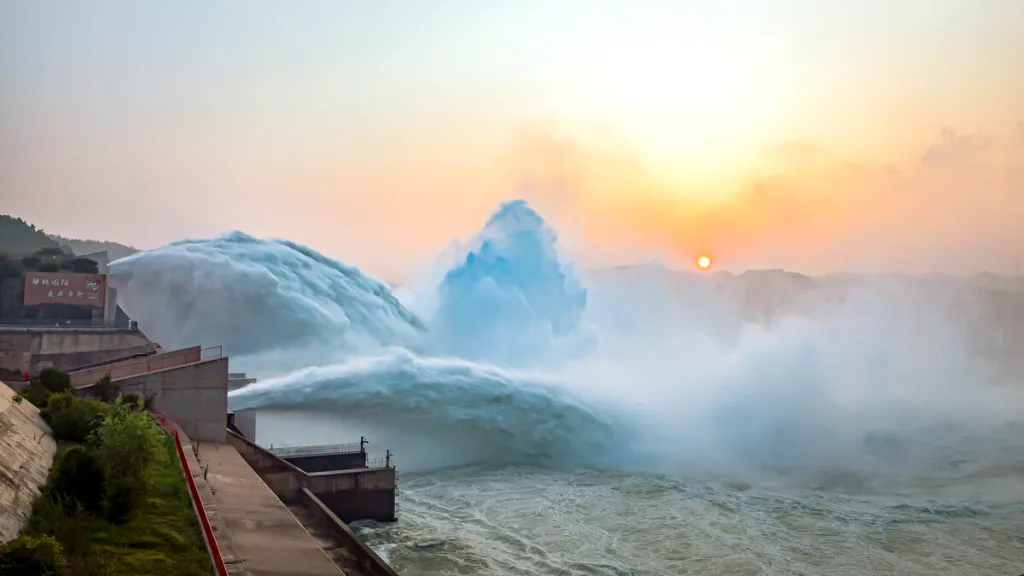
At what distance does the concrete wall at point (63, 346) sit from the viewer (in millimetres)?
43500

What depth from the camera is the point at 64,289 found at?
50906 millimetres

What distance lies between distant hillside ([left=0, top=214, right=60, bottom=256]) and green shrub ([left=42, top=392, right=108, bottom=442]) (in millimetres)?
110543

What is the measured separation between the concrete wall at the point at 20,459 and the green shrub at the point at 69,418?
29 cm

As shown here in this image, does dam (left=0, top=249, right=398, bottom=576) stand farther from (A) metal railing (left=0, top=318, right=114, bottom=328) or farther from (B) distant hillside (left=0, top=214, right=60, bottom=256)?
(B) distant hillside (left=0, top=214, right=60, bottom=256)

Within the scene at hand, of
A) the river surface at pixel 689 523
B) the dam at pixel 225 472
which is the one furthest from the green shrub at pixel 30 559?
the river surface at pixel 689 523

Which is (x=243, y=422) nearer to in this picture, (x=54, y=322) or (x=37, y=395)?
(x=37, y=395)

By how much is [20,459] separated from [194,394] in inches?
515

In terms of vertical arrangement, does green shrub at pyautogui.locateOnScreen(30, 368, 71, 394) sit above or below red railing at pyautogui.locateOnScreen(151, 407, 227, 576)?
above

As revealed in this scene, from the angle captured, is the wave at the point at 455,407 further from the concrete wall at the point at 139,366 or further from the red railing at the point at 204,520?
the red railing at the point at 204,520

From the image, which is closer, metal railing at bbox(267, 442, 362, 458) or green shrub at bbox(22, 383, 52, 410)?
green shrub at bbox(22, 383, 52, 410)

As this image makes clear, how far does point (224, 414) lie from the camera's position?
28.2 metres

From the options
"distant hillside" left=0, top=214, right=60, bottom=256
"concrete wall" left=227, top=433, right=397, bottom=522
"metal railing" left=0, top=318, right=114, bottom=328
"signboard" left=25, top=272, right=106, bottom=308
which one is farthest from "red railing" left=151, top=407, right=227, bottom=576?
"distant hillside" left=0, top=214, right=60, bottom=256

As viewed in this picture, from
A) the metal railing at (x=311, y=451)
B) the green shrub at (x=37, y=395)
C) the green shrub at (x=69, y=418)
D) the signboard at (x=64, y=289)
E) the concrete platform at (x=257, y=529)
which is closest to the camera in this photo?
the concrete platform at (x=257, y=529)

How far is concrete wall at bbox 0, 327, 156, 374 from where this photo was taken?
4350cm
